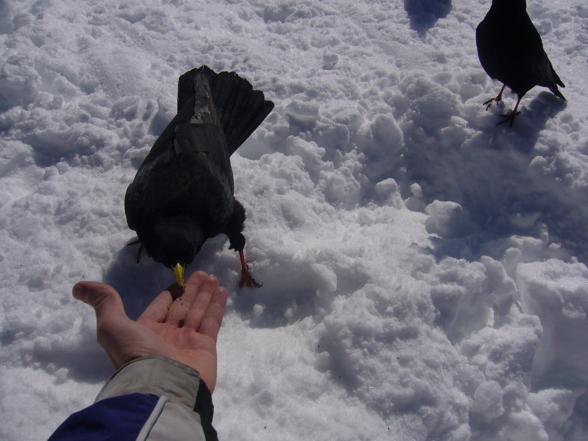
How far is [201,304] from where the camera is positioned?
282 cm

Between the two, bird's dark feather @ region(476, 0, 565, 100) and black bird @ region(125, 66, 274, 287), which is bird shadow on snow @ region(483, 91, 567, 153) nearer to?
bird's dark feather @ region(476, 0, 565, 100)

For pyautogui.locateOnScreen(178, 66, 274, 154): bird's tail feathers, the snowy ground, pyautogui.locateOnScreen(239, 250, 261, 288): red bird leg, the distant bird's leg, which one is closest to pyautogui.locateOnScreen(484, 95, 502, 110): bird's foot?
the distant bird's leg

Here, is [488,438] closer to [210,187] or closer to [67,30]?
[210,187]

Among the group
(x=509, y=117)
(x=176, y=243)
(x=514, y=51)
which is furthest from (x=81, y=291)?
(x=514, y=51)

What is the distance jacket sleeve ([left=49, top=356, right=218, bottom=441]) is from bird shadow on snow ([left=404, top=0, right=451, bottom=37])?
546 centimetres

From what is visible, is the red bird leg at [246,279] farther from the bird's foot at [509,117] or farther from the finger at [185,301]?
the bird's foot at [509,117]

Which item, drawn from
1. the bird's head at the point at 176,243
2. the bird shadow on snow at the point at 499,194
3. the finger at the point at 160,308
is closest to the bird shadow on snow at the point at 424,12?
the bird shadow on snow at the point at 499,194

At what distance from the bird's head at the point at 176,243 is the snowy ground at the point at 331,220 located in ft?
1.77

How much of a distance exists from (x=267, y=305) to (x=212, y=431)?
127 centimetres

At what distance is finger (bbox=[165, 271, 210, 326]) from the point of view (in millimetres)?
2709

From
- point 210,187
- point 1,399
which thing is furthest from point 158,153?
point 1,399

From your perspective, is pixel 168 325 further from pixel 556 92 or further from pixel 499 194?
pixel 556 92

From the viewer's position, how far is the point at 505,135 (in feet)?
13.6

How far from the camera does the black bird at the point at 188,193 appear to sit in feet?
9.41
